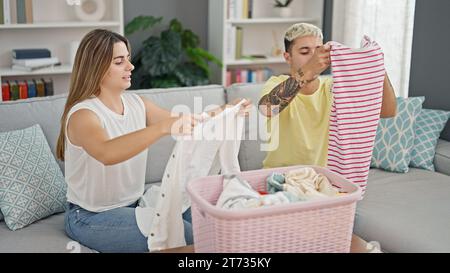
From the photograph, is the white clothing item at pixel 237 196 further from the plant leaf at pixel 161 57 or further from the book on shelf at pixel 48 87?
the book on shelf at pixel 48 87

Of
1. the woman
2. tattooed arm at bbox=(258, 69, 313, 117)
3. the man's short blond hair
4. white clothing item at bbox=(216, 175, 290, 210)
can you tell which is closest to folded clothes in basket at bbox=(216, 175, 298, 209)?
white clothing item at bbox=(216, 175, 290, 210)

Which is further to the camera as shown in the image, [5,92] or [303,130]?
[5,92]

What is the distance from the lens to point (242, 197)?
5.21 ft

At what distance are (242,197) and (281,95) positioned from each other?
696 millimetres

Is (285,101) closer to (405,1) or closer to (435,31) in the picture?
(435,31)

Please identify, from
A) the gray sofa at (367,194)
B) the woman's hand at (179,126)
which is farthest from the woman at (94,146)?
the woman's hand at (179,126)

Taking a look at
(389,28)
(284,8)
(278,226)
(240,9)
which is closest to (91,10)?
(240,9)

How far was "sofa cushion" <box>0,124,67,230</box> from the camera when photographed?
2264mm

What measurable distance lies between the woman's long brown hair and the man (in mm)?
560

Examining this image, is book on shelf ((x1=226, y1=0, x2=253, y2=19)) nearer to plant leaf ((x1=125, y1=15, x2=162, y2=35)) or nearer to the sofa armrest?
plant leaf ((x1=125, y1=15, x2=162, y2=35))

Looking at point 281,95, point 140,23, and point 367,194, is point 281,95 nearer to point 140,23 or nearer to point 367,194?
point 367,194

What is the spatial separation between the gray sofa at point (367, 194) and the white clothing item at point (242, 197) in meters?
0.70
